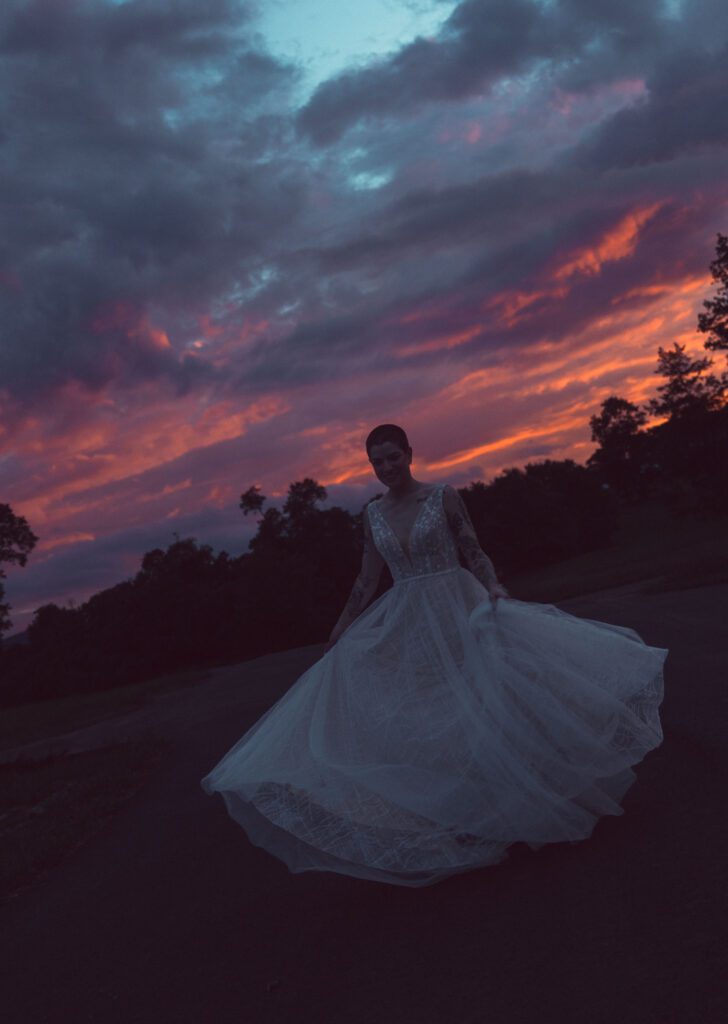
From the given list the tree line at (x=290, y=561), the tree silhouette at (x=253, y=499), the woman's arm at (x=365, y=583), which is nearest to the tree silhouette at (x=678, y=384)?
the tree line at (x=290, y=561)

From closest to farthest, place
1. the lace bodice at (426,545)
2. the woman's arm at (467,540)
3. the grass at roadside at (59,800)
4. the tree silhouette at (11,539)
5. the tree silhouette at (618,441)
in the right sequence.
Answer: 1. the woman's arm at (467,540)
2. the lace bodice at (426,545)
3. the grass at roadside at (59,800)
4. the tree silhouette at (11,539)
5. the tree silhouette at (618,441)

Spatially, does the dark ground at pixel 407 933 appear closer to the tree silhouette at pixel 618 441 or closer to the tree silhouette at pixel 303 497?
the tree silhouette at pixel 303 497

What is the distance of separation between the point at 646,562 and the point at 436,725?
3515cm

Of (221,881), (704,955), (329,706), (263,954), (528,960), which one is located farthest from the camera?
(221,881)

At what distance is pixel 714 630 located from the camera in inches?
505

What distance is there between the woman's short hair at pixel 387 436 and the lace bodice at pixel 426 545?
39cm

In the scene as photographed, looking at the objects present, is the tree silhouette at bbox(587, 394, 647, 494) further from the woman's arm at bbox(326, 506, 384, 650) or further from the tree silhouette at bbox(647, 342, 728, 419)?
the woman's arm at bbox(326, 506, 384, 650)

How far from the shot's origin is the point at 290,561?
172 ft

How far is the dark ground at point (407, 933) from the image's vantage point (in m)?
3.54

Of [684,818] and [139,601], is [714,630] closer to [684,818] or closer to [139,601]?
[684,818]

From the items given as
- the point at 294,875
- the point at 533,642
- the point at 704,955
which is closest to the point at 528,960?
the point at 704,955

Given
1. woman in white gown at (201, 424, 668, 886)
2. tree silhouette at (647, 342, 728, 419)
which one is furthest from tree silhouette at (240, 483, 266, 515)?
woman in white gown at (201, 424, 668, 886)

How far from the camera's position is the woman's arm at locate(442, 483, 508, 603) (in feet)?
18.9

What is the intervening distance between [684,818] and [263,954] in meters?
2.50
